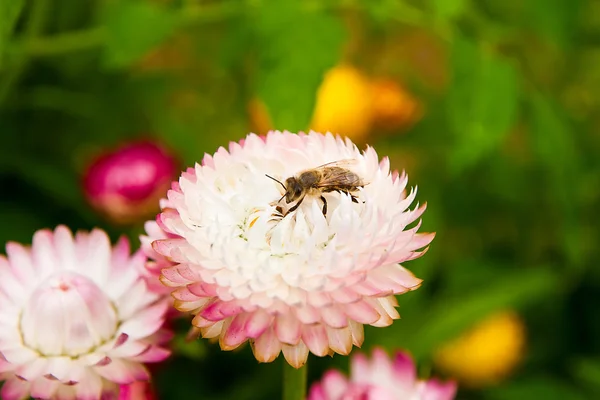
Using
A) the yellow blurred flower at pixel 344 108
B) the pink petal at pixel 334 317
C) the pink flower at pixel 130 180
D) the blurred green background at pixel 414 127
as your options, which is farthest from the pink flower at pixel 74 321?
the yellow blurred flower at pixel 344 108

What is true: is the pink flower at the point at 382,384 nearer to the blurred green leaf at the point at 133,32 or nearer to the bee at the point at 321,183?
the bee at the point at 321,183

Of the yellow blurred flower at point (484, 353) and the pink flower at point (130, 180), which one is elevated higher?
the pink flower at point (130, 180)

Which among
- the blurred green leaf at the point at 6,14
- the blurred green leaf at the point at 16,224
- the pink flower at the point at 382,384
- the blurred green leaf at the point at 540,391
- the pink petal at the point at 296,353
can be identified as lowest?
the pink petal at the point at 296,353

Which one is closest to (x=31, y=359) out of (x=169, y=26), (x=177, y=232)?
(x=177, y=232)

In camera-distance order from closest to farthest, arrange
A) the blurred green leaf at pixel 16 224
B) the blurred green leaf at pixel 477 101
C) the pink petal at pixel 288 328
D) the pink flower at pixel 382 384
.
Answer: the pink petal at pixel 288 328 < the pink flower at pixel 382 384 < the blurred green leaf at pixel 477 101 < the blurred green leaf at pixel 16 224

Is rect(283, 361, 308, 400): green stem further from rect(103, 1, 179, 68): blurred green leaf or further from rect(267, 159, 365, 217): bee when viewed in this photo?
rect(103, 1, 179, 68): blurred green leaf

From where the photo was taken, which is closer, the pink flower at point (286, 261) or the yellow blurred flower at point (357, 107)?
the pink flower at point (286, 261)

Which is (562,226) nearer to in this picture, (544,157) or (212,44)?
(544,157)

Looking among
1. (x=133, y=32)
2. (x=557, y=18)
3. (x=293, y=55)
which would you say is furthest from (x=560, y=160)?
(x=133, y=32)

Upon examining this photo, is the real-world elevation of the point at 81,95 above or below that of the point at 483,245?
above
